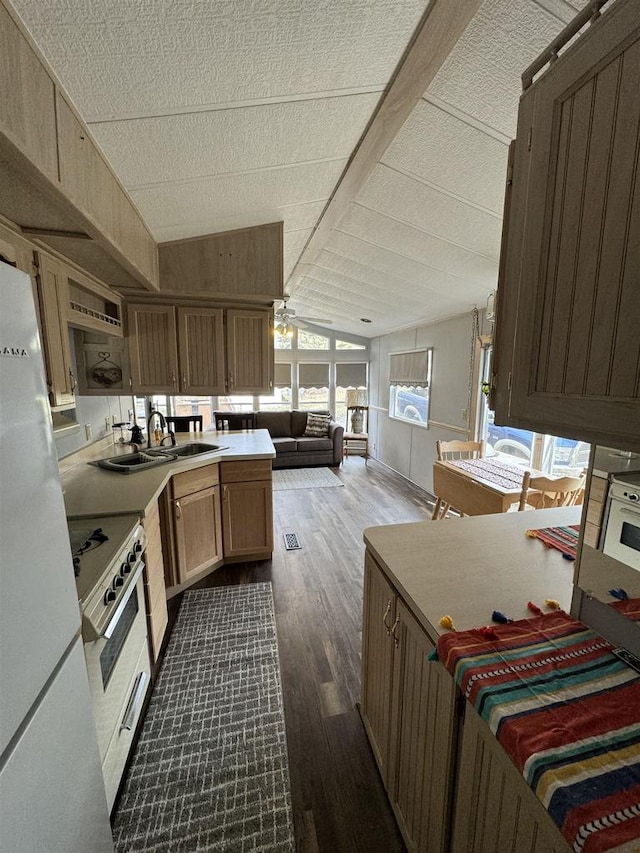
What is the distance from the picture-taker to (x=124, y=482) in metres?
2.10

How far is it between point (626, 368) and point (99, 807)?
5.42 ft

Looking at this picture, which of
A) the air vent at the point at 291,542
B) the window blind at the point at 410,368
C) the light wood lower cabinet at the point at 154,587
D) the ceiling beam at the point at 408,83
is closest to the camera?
the ceiling beam at the point at 408,83

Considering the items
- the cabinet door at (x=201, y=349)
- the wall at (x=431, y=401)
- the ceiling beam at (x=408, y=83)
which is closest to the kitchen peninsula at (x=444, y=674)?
the ceiling beam at (x=408, y=83)

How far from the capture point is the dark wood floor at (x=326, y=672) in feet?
4.22

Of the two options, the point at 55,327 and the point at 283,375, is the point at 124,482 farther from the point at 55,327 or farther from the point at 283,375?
the point at 283,375

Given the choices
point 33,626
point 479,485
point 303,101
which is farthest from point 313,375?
point 33,626

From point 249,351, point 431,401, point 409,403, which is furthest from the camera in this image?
point 409,403

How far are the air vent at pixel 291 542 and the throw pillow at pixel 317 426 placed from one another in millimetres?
3057

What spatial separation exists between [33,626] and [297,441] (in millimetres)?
5498

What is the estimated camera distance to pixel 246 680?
6.14ft

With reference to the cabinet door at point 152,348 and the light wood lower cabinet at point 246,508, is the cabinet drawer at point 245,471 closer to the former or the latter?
the light wood lower cabinet at point 246,508

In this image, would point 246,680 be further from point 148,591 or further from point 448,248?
point 448,248

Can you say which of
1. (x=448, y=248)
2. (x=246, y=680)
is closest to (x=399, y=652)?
(x=246, y=680)

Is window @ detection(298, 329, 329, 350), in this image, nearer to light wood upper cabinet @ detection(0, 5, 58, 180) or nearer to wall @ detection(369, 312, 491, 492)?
wall @ detection(369, 312, 491, 492)
